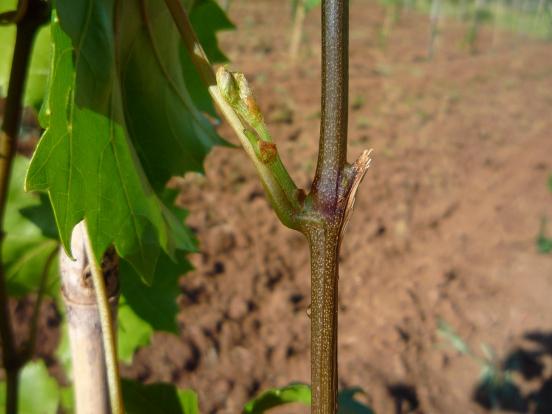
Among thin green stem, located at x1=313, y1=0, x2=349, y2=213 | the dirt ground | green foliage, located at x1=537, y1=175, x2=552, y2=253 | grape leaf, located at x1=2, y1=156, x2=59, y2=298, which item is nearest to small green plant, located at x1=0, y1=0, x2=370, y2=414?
thin green stem, located at x1=313, y1=0, x2=349, y2=213

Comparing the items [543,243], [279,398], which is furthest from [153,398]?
[543,243]

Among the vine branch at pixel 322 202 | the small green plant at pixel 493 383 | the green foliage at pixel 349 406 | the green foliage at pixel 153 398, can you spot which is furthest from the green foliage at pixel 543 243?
the vine branch at pixel 322 202

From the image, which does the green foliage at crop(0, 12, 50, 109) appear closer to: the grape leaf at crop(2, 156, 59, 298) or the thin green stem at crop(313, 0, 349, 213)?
the grape leaf at crop(2, 156, 59, 298)

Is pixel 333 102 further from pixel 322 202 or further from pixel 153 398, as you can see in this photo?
pixel 153 398

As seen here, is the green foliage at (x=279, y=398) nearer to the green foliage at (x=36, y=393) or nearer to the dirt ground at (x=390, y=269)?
the green foliage at (x=36, y=393)

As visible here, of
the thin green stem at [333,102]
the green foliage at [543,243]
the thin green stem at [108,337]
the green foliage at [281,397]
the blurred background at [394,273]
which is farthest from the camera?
the green foliage at [543,243]

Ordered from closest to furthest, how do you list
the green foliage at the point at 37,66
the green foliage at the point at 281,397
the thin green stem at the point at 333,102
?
the thin green stem at the point at 333,102 < the green foliage at the point at 281,397 < the green foliage at the point at 37,66

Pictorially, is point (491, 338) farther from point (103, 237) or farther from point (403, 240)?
point (103, 237)
